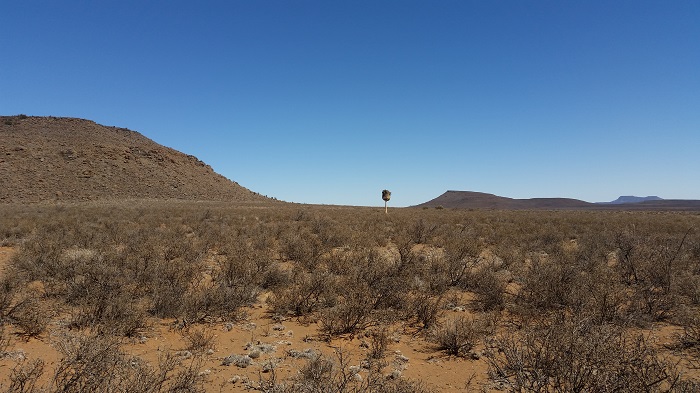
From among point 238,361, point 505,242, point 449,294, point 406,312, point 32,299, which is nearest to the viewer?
point 238,361

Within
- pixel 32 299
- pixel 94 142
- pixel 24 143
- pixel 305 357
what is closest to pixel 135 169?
pixel 94 142

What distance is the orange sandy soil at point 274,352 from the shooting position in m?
4.29

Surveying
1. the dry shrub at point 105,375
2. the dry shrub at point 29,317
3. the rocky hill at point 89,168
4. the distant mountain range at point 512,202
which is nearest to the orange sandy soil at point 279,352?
the dry shrub at point 29,317

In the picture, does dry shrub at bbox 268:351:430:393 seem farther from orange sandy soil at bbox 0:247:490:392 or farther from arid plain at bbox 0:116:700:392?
orange sandy soil at bbox 0:247:490:392

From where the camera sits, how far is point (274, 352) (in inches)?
197

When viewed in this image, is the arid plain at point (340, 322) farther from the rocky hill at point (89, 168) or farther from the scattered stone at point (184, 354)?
the rocky hill at point (89, 168)

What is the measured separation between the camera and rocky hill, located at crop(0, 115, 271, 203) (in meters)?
44.5

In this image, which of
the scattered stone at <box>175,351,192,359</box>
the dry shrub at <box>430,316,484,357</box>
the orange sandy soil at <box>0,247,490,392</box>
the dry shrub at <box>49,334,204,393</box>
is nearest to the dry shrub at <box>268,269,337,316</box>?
the orange sandy soil at <box>0,247,490,392</box>

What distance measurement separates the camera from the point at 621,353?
3.34 meters

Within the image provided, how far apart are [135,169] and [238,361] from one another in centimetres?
5842

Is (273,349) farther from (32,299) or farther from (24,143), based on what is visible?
(24,143)

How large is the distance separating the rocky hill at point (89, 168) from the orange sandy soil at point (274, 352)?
155 feet

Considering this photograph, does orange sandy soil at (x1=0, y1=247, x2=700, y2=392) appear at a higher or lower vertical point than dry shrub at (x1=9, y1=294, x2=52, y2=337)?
lower

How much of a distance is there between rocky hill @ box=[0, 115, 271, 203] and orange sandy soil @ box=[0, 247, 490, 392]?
47.3 meters
